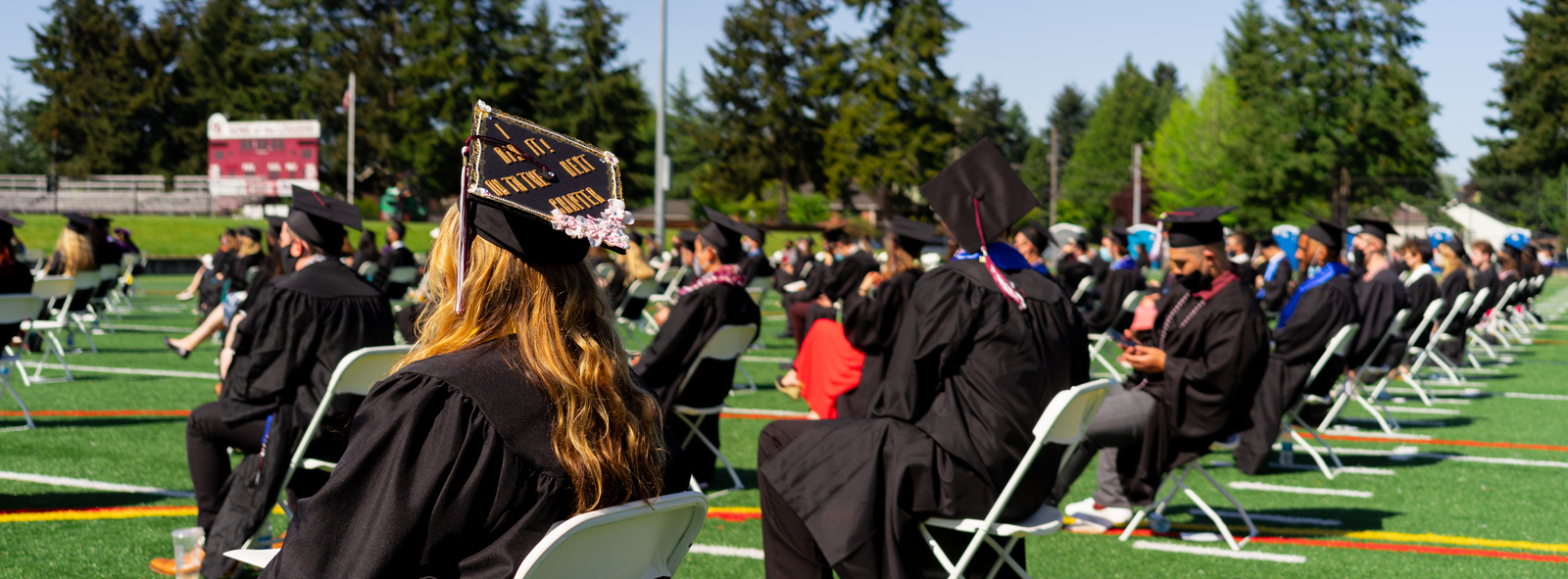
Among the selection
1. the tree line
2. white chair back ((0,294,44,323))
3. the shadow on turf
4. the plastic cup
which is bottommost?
the shadow on turf

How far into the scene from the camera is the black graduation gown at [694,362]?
21.1ft

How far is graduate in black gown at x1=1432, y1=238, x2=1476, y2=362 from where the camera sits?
43.6ft

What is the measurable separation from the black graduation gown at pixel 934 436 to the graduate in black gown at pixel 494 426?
1.76 m

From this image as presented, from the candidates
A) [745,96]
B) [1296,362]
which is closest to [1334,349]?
[1296,362]

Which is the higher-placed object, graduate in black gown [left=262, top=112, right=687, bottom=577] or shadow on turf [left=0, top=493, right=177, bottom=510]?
graduate in black gown [left=262, top=112, right=687, bottom=577]

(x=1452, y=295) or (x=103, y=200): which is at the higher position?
(x=1452, y=295)

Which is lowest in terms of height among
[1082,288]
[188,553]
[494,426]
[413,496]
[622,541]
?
[188,553]

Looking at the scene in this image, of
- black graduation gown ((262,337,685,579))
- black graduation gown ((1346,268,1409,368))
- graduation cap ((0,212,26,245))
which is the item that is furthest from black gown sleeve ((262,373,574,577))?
black graduation gown ((1346,268,1409,368))

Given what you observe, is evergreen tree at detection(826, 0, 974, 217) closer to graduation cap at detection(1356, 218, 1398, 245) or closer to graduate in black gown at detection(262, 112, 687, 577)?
graduation cap at detection(1356, 218, 1398, 245)

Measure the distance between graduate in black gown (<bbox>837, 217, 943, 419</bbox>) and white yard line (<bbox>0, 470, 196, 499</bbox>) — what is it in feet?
13.5

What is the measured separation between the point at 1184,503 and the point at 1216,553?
4.01 ft

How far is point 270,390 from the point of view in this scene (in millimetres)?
4582

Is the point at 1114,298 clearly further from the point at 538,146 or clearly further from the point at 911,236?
the point at 538,146

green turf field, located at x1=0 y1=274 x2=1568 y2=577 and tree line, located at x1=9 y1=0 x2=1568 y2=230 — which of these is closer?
green turf field, located at x1=0 y1=274 x2=1568 y2=577
